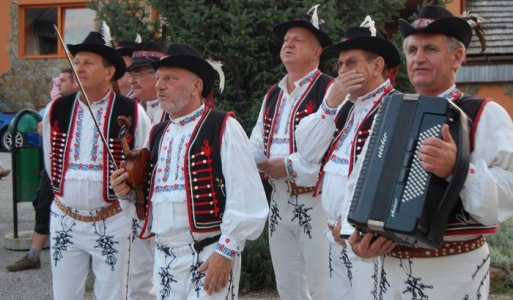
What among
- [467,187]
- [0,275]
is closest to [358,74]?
[467,187]

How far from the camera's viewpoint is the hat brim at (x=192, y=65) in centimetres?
333

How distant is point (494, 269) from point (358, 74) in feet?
10.7

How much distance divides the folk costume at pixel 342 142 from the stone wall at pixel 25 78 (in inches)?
631

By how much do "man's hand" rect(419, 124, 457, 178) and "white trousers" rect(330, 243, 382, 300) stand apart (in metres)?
0.62

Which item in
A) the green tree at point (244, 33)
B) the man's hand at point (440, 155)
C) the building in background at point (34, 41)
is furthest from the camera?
the building in background at point (34, 41)

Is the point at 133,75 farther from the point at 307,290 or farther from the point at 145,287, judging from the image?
the point at 307,290

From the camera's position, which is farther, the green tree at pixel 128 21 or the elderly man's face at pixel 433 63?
the green tree at pixel 128 21

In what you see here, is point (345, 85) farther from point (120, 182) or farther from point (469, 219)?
point (120, 182)

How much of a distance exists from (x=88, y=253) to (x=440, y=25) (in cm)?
263

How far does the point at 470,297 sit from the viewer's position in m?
2.53

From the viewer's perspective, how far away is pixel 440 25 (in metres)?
2.68

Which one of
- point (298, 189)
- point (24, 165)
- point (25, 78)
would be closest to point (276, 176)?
point (298, 189)

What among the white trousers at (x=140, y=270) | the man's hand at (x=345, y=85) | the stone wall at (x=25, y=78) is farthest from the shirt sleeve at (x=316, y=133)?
the stone wall at (x=25, y=78)

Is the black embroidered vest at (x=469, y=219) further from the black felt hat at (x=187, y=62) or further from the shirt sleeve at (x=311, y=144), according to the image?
the black felt hat at (x=187, y=62)
